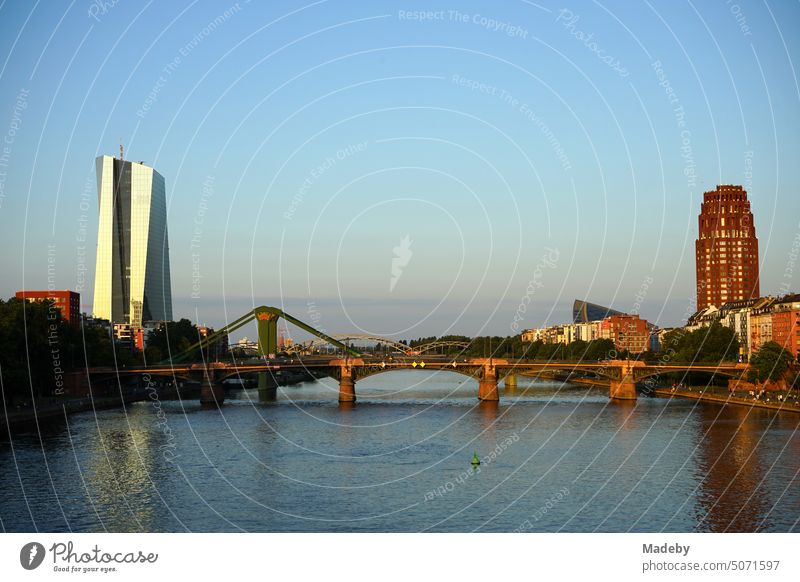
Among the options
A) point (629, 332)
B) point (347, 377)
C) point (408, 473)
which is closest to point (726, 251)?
point (629, 332)

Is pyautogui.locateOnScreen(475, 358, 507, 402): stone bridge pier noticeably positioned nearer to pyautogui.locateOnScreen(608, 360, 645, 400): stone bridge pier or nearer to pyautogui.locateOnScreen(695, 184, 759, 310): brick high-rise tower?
pyautogui.locateOnScreen(608, 360, 645, 400): stone bridge pier

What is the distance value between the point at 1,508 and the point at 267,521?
7.99 m

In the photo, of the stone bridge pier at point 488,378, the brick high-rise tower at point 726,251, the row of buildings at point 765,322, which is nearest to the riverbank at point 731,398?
the row of buildings at point 765,322

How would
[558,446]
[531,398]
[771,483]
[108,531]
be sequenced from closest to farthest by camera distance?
[108,531], [771,483], [558,446], [531,398]

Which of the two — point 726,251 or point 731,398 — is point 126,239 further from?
point 731,398

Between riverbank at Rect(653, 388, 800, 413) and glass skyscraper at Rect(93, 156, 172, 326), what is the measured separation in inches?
3799

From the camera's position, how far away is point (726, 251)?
147000 millimetres

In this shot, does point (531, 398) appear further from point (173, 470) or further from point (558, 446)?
point (173, 470)

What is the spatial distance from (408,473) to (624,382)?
43.8 metres

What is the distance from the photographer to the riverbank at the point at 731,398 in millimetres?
63156

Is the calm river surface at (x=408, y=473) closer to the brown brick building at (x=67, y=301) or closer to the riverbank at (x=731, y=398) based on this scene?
the riverbank at (x=731, y=398)
